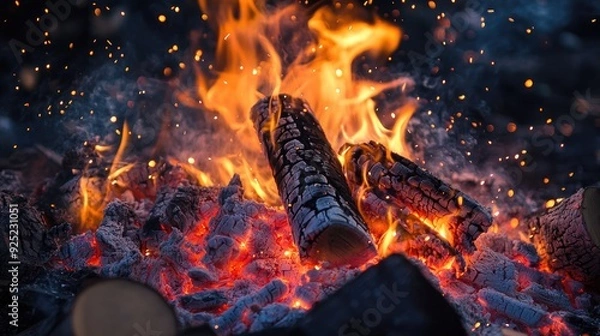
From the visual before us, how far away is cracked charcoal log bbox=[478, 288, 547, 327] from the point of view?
3.21 metres

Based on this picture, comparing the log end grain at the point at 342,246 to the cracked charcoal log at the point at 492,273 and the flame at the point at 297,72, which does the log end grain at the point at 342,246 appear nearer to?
the cracked charcoal log at the point at 492,273

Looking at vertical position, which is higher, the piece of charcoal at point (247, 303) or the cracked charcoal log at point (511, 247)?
the piece of charcoal at point (247, 303)

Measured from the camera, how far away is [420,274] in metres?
2.33

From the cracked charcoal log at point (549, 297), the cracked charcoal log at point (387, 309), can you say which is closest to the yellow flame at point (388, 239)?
the cracked charcoal log at point (549, 297)

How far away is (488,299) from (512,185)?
1.72 m

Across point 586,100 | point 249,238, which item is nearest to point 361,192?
point 249,238

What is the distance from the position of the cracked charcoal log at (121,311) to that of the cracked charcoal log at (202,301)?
2.06 ft

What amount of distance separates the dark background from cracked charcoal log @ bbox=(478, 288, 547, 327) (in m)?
1.64

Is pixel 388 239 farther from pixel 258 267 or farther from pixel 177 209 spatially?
pixel 177 209

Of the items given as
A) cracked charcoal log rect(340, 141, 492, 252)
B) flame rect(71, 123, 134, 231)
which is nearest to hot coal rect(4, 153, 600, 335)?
cracked charcoal log rect(340, 141, 492, 252)

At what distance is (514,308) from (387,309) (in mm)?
1333

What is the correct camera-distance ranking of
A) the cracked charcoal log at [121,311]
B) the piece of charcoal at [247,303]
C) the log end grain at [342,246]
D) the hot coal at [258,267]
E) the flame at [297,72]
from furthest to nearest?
the flame at [297,72]
the log end grain at [342,246]
the hot coal at [258,267]
the piece of charcoal at [247,303]
the cracked charcoal log at [121,311]

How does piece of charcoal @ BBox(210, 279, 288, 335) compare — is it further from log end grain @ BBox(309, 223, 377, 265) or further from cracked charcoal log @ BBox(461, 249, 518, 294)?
cracked charcoal log @ BBox(461, 249, 518, 294)

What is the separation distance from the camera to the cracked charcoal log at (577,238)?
354 centimetres
